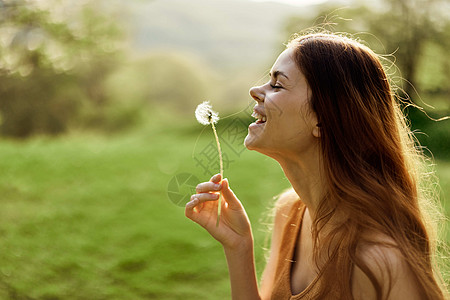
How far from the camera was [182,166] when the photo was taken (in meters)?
5.72

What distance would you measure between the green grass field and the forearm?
3.50 ft

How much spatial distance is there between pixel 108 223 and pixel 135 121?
3.27 m

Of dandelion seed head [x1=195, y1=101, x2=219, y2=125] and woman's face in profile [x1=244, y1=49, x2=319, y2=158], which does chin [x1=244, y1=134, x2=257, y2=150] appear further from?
dandelion seed head [x1=195, y1=101, x2=219, y2=125]

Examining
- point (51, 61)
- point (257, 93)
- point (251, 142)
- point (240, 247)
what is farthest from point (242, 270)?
point (51, 61)

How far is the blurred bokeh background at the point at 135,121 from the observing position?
3.78m

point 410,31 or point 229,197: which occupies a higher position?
point 410,31

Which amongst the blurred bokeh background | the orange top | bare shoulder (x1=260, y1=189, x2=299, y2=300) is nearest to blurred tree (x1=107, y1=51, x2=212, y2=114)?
the blurred bokeh background

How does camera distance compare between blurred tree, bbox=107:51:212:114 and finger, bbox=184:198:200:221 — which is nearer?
finger, bbox=184:198:200:221

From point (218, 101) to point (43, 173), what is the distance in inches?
98.6

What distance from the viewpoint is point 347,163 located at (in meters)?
1.37

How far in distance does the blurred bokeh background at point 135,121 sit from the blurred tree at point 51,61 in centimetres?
2

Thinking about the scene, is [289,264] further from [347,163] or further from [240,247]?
[347,163]

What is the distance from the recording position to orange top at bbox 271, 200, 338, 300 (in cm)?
141

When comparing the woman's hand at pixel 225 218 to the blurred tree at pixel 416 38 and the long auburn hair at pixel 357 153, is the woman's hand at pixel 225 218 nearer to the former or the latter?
the long auburn hair at pixel 357 153
